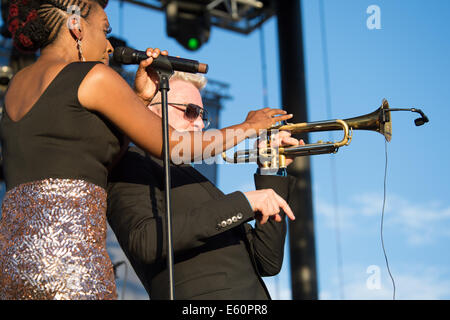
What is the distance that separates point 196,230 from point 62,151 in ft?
1.87

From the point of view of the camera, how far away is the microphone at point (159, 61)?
1934mm

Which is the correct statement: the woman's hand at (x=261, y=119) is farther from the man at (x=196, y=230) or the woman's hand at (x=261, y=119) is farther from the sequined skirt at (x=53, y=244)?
the sequined skirt at (x=53, y=244)

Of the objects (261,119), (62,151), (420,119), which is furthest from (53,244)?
(420,119)

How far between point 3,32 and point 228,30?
4267 millimetres

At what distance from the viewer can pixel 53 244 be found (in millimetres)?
1651

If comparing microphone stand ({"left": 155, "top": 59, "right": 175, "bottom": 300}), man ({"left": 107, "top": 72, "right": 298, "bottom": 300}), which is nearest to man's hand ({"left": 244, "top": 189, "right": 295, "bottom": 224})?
man ({"left": 107, "top": 72, "right": 298, "bottom": 300})

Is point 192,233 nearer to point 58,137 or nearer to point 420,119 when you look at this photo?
point 58,137

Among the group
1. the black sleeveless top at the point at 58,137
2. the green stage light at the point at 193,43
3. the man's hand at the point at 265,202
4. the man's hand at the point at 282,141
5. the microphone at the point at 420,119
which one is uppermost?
the green stage light at the point at 193,43

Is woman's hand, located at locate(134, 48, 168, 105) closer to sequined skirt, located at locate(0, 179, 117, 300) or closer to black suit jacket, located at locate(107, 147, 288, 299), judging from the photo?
black suit jacket, located at locate(107, 147, 288, 299)

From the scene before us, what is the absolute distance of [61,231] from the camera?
167cm

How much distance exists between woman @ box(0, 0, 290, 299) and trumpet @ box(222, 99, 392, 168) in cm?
78

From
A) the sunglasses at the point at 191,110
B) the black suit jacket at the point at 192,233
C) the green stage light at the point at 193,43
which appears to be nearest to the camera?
the black suit jacket at the point at 192,233

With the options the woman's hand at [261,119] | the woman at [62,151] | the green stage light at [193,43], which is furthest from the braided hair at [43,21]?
the green stage light at [193,43]

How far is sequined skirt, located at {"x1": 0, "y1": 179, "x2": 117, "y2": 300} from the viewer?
163 cm
